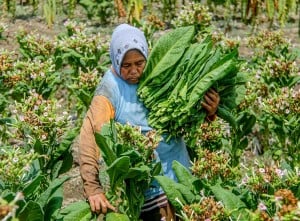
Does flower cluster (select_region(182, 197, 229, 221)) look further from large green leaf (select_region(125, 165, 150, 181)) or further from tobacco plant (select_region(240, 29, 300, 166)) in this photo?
tobacco plant (select_region(240, 29, 300, 166))

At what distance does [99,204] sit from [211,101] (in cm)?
71

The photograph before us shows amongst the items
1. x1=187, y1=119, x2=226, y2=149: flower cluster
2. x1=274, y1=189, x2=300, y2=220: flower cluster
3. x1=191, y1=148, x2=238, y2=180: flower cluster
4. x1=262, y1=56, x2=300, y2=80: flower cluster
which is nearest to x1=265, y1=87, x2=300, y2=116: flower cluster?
x1=187, y1=119, x2=226, y2=149: flower cluster

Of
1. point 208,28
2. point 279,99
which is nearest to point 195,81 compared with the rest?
point 279,99

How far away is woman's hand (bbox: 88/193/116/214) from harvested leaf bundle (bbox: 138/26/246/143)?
0.41 meters

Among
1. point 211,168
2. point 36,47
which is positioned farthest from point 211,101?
point 36,47

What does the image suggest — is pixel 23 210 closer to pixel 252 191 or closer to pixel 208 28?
A: pixel 252 191

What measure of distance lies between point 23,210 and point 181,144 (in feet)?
3.21

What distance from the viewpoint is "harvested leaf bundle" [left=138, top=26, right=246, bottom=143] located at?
349 cm

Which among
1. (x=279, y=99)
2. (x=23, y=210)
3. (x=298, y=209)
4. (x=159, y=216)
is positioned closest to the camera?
(x=298, y=209)

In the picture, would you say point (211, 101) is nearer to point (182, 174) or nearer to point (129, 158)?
point (182, 174)

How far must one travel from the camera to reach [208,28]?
6.27 meters

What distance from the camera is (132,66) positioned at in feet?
11.5

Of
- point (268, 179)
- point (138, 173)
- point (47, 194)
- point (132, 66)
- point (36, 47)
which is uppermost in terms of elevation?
point (132, 66)

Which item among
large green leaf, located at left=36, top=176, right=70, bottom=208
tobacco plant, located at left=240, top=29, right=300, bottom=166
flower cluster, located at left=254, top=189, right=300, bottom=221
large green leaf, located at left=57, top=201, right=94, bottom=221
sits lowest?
tobacco plant, located at left=240, top=29, right=300, bottom=166
